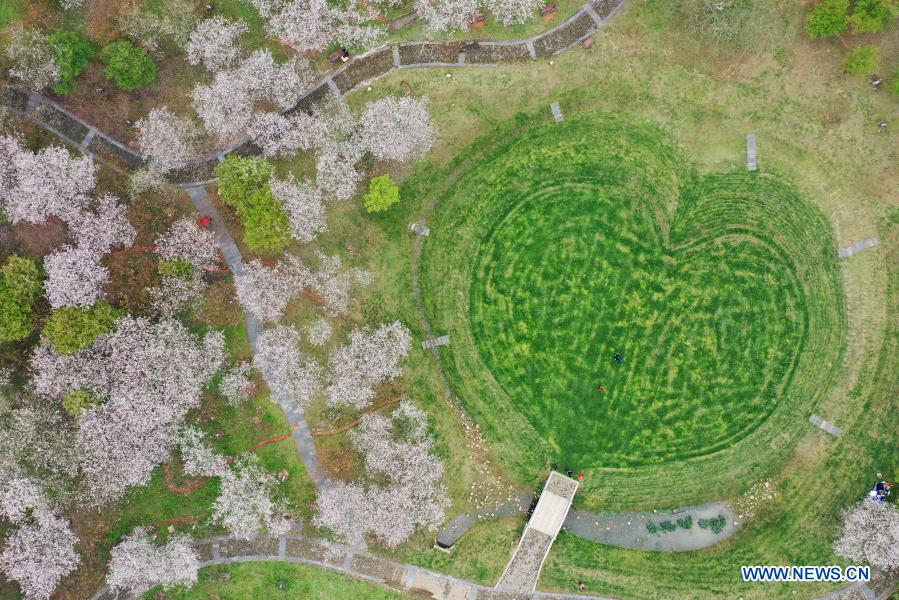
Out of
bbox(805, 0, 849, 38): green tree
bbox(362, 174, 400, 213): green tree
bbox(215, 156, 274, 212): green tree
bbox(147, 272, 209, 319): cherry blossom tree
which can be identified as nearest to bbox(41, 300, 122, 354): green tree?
bbox(147, 272, 209, 319): cherry blossom tree

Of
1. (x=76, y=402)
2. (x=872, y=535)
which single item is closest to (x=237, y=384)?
(x=76, y=402)

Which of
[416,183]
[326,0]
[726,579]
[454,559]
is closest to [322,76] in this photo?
[326,0]

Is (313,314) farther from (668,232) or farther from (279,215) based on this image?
(668,232)

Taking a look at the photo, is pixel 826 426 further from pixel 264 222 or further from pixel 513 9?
pixel 264 222

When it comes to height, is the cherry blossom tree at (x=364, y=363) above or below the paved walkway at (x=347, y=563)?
above

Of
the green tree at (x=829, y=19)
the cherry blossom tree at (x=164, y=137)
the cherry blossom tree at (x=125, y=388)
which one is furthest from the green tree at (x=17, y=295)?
the green tree at (x=829, y=19)

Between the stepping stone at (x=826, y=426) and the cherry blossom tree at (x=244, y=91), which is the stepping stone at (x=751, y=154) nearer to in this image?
the stepping stone at (x=826, y=426)

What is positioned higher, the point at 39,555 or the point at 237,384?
the point at 237,384
